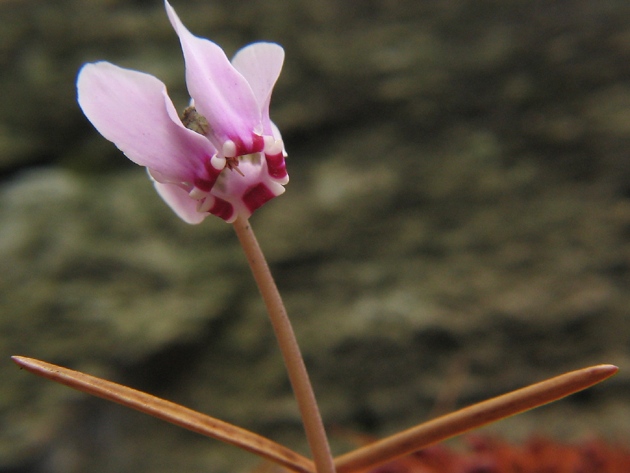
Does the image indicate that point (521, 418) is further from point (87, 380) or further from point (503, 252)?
point (87, 380)

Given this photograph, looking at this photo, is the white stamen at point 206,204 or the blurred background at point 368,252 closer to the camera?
the white stamen at point 206,204

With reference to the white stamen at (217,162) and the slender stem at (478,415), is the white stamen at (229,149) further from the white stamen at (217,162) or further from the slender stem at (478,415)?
the slender stem at (478,415)

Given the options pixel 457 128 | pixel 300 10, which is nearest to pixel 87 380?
pixel 457 128

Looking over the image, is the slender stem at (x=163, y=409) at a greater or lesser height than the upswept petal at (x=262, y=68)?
lesser

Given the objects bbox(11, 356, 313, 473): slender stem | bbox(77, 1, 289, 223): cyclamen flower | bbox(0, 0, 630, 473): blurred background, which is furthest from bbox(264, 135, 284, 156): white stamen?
bbox(0, 0, 630, 473): blurred background

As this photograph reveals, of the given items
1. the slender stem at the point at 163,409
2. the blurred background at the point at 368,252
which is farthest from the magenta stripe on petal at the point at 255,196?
the blurred background at the point at 368,252

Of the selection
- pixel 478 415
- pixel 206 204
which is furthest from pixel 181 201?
pixel 478 415
